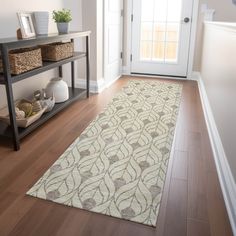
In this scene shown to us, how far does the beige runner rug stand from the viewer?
140cm

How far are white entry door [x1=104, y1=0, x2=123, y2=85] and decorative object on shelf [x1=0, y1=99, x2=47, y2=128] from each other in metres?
1.54

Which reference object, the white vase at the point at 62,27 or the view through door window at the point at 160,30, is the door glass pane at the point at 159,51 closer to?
the view through door window at the point at 160,30

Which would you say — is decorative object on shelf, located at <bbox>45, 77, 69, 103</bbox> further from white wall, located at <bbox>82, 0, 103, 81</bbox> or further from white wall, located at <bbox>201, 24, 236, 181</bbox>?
white wall, located at <bbox>201, 24, 236, 181</bbox>

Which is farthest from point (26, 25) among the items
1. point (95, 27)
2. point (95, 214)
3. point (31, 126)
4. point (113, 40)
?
point (113, 40)

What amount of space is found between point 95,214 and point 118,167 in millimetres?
452

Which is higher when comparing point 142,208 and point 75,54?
point 75,54

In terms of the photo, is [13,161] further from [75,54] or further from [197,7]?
[197,7]

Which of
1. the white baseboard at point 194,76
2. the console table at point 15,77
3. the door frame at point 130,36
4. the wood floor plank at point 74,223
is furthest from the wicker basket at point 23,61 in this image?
the white baseboard at point 194,76

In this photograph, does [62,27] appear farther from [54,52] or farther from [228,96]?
[228,96]

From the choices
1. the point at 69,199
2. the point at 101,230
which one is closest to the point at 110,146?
the point at 69,199

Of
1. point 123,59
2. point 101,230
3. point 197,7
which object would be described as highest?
point 197,7

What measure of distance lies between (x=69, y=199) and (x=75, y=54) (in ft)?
6.06

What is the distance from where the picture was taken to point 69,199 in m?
1.42

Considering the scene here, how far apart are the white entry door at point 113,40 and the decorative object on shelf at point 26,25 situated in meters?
1.39
